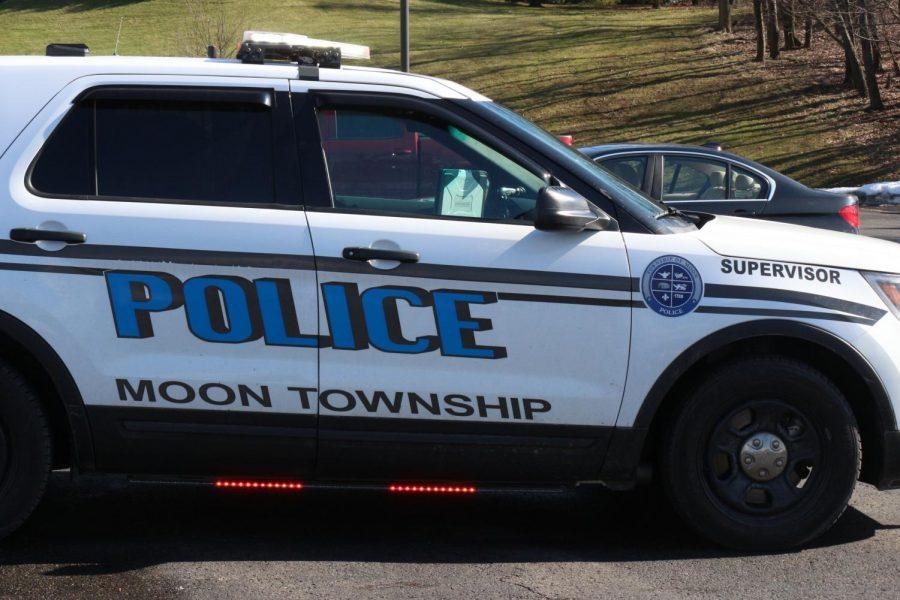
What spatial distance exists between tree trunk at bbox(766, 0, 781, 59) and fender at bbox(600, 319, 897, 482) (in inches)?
1219

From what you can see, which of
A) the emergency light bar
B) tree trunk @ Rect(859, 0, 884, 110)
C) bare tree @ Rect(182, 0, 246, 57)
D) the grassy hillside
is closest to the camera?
the emergency light bar

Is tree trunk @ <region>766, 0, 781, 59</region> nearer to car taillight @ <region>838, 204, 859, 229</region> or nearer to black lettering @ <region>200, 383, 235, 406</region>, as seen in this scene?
car taillight @ <region>838, 204, 859, 229</region>

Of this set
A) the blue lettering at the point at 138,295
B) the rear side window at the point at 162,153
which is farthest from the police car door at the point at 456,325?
the blue lettering at the point at 138,295

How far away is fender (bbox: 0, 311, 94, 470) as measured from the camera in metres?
4.47

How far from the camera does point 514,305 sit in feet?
14.8

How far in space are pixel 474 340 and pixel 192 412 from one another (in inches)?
44.0

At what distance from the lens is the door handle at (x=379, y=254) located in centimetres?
447

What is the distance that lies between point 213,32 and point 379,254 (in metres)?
31.7

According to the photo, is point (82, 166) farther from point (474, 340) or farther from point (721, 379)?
point (721, 379)

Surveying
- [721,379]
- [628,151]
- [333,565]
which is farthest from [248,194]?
[628,151]

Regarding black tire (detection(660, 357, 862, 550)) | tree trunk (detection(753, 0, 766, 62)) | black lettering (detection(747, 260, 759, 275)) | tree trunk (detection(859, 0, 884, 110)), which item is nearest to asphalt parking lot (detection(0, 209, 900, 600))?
black tire (detection(660, 357, 862, 550))

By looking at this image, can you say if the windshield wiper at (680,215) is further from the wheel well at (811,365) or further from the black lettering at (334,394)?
the black lettering at (334,394)

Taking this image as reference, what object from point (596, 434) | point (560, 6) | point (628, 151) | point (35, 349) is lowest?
point (560, 6)

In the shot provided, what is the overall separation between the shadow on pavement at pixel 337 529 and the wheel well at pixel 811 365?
1.46 feet
